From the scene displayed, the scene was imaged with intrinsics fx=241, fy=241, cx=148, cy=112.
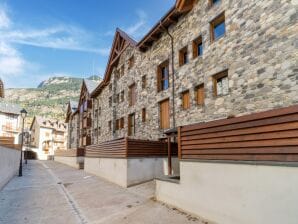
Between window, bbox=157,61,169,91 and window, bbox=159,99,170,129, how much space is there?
1.07 meters

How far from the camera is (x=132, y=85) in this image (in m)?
20.4

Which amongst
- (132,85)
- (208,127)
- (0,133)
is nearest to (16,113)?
(0,133)

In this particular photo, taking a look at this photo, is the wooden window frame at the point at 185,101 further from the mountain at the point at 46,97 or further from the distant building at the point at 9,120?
the mountain at the point at 46,97

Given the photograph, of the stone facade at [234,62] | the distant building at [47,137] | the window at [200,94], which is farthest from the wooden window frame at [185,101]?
the distant building at [47,137]

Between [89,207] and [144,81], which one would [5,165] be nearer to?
[89,207]

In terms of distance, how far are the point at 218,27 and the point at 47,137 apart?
62.0m

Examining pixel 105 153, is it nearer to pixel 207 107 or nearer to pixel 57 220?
pixel 207 107

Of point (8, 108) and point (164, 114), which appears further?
point (8, 108)

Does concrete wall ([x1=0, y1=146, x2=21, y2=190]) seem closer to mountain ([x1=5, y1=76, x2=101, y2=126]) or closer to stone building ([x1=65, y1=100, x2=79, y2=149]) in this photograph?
stone building ([x1=65, y1=100, x2=79, y2=149])

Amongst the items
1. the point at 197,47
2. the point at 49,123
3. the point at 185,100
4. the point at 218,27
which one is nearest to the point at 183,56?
the point at 197,47

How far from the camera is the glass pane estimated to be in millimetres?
11845

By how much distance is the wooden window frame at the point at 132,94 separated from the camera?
65.0 ft

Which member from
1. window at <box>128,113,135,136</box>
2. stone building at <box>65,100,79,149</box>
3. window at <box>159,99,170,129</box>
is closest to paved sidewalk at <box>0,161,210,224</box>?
window at <box>159,99,170,129</box>

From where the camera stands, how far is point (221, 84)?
38.3 ft
